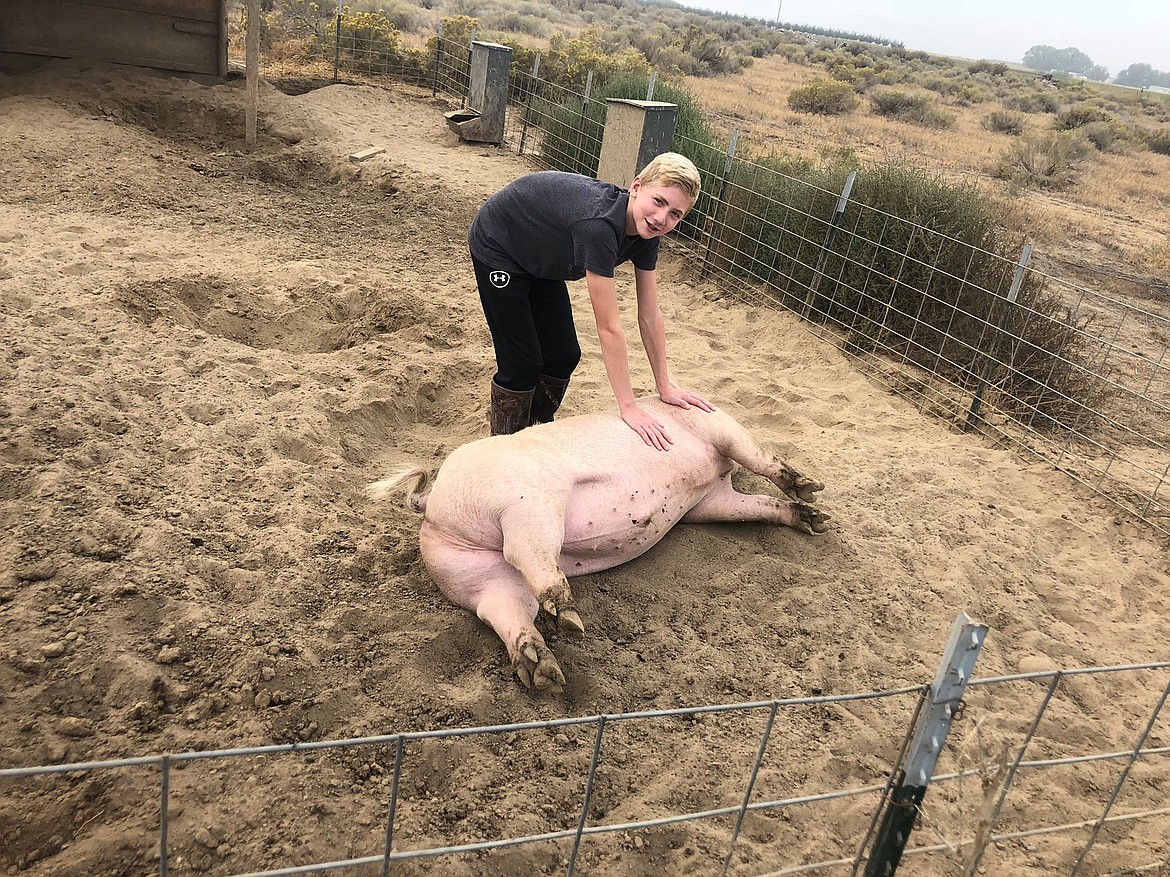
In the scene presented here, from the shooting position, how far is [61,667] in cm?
243

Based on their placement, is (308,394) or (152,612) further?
(308,394)

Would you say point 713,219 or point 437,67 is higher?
point 437,67

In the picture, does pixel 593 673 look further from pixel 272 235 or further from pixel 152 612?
pixel 272 235

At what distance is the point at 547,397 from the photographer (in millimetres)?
4086

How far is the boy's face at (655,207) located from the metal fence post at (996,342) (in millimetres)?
2706

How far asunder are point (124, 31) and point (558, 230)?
8.53 meters

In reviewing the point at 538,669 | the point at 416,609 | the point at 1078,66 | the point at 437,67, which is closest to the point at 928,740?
the point at 538,669

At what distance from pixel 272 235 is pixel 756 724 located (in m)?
5.38

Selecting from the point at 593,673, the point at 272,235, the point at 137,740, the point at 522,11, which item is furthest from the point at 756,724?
the point at 522,11

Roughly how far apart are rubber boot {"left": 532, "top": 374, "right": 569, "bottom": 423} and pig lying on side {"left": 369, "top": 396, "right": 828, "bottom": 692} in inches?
22.7

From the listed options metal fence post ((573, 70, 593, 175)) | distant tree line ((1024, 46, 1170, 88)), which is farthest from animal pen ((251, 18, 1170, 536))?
distant tree line ((1024, 46, 1170, 88))

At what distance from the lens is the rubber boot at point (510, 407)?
12.4 ft

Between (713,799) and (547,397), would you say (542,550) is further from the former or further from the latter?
(547,397)

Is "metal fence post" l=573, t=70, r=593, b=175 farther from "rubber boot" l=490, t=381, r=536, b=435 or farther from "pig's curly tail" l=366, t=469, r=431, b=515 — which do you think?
"pig's curly tail" l=366, t=469, r=431, b=515
